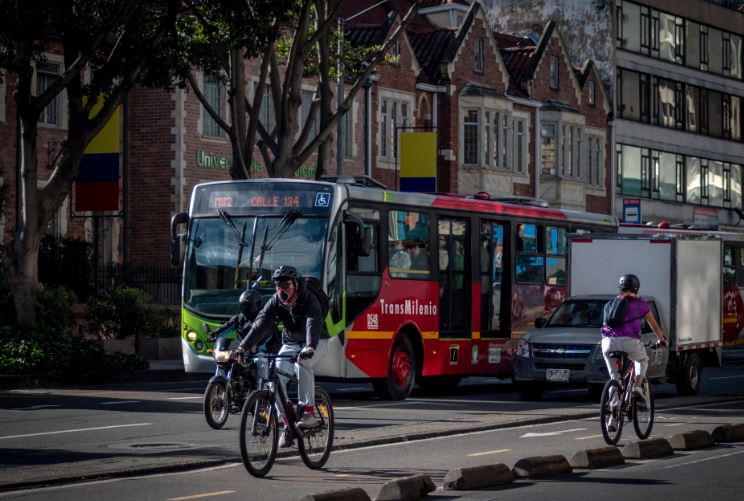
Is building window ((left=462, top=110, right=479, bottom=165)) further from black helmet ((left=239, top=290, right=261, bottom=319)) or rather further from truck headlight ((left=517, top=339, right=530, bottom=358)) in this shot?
black helmet ((left=239, top=290, right=261, bottom=319))

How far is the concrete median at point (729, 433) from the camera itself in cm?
1789

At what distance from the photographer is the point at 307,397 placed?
46.9ft

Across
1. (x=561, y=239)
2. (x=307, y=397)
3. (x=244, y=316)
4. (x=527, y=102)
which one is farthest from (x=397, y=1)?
(x=307, y=397)

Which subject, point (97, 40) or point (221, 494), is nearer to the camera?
point (221, 494)

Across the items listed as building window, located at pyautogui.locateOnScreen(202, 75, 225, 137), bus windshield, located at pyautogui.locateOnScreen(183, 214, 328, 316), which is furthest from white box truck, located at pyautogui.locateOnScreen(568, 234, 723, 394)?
building window, located at pyautogui.locateOnScreen(202, 75, 225, 137)

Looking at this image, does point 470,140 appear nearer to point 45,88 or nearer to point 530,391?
point 45,88

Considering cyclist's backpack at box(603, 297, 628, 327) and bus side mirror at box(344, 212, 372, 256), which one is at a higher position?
bus side mirror at box(344, 212, 372, 256)

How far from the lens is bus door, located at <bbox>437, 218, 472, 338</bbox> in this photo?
2645 cm

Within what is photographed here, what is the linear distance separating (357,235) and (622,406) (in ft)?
22.9

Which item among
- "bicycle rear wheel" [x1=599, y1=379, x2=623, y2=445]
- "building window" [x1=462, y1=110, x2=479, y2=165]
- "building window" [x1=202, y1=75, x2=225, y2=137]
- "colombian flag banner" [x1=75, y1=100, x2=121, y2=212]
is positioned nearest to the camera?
"bicycle rear wheel" [x1=599, y1=379, x2=623, y2=445]

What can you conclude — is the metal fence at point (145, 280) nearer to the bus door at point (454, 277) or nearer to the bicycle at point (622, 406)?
the bus door at point (454, 277)

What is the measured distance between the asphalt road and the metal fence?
886cm

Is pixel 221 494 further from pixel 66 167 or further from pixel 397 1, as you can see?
pixel 397 1

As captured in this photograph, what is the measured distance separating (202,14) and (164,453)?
576 inches
